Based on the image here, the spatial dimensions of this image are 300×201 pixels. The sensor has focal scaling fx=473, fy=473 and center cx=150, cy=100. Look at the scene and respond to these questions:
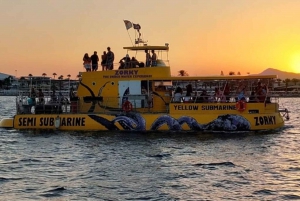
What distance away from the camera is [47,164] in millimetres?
19438

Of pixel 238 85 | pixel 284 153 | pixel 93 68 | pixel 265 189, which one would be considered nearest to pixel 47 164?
pixel 265 189

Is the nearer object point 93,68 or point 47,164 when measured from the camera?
point 47,164

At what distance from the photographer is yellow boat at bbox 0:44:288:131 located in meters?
27.3

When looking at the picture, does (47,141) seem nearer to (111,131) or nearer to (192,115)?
(111,131)

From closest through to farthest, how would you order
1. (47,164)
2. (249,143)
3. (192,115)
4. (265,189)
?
(265,189) < (47,164) < (249,143) < (192,115)

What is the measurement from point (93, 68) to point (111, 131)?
4884 mm

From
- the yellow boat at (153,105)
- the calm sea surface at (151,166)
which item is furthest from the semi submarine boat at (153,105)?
the calm sea surface at (151,166)

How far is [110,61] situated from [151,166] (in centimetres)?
1340

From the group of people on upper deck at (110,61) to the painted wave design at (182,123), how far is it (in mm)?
3507

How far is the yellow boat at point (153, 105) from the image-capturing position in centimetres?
2731

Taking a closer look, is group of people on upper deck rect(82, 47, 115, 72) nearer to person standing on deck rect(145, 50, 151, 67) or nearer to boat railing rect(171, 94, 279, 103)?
person standing on deck rect(145, 50, 151, 67)

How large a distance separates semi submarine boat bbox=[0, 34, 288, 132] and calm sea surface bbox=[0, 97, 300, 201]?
2.94 ft

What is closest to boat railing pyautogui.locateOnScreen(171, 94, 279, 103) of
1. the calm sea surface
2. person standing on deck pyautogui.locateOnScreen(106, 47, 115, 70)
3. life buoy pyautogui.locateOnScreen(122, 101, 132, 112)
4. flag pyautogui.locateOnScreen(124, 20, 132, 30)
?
the calm sea surface

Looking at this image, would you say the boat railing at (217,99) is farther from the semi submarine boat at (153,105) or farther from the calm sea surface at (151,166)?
the calm sea surface at (151,166)
